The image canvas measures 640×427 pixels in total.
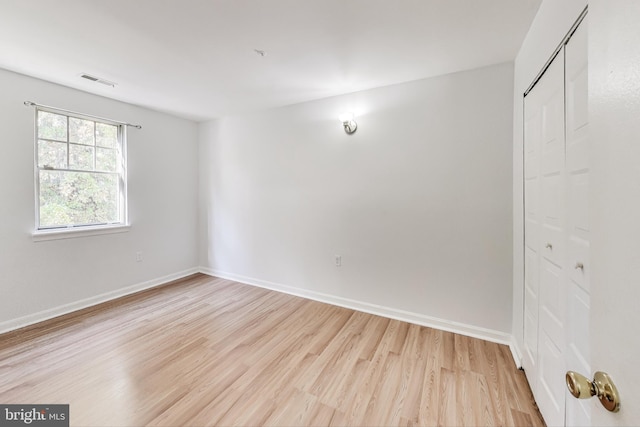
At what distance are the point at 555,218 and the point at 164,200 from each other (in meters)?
4.36

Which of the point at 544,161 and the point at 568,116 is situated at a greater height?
the point at 568,116

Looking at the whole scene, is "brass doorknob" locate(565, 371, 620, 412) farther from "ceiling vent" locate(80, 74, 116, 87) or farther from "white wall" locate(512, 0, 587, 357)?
"ceiling vent" locate(80, 74, 116, 87)

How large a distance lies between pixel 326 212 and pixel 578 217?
229 centimetres

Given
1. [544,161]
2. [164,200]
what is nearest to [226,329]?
[164,200]

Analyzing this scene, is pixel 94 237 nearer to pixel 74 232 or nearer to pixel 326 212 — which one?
pixel 74 232

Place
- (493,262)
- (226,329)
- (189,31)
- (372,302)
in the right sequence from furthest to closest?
(372,302)
(226,329)
(493,262)
(189,31)

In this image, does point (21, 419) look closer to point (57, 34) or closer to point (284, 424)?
point (284, 424)

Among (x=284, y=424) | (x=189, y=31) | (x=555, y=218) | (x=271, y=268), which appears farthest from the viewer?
(x=271, y=268)

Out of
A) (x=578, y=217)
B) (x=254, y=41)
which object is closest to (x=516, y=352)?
(x=578, y=217)

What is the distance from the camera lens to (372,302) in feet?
9.45

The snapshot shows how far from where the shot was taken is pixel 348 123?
9.44 feet

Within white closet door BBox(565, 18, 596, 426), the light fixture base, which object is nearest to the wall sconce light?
the light fixture base

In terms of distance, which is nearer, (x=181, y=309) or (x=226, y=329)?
(x=226, y=329)

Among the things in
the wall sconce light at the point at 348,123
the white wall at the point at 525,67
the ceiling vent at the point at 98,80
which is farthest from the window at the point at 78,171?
the white wall at the point at 525,67
